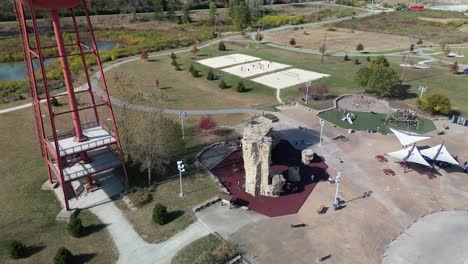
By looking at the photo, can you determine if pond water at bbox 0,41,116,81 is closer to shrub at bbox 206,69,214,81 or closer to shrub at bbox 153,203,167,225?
shrub at bbox 206,69,214,81

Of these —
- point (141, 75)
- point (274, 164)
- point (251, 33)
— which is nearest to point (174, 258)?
point (274, 164)

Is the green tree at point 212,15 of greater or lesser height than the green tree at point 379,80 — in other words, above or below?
above

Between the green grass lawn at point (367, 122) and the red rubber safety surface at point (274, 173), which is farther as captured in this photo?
the green grass lawn at point (367, 122)

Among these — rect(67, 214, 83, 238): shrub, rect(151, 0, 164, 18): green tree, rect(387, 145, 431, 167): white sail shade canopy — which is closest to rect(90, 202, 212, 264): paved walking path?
rect(67, 214, 83, 238): shrub

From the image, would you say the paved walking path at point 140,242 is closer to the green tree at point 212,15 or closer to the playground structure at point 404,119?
the playground structure at point 404,119

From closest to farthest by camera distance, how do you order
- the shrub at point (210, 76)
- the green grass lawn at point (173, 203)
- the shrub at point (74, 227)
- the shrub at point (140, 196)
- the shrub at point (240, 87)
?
1. the shrub at point (74, 227)
2. the green grass lawn at point (173, 203)
3. the shrub at point (140, 196)
4. the shrub at point (240, 87)
5. the shrub at point (210, 76)

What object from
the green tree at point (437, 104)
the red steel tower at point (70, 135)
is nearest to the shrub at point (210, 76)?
the red steel tower at point (70, 135)

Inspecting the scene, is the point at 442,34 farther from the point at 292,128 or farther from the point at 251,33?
the point at 292,128

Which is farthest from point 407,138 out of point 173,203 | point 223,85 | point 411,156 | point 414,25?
point 414,25

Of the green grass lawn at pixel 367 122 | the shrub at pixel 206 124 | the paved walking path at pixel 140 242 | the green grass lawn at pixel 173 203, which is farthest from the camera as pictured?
the green grass lawn at pixel 367 122
